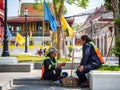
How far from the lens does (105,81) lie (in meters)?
10.3

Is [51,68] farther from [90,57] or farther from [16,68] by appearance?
[16,68]

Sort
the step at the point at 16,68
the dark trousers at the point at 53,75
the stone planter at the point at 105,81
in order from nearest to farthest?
the stone planter at the point at 105,81, the dark trousers at the point at 53,75, the step at the point at 16,68

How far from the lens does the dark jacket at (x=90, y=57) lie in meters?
11.3

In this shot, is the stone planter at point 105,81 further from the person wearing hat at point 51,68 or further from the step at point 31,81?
the step at point 31,81

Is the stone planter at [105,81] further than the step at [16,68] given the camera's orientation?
No

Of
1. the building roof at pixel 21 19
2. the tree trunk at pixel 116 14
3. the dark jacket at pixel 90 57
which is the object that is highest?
the building roof at pixel 21 19

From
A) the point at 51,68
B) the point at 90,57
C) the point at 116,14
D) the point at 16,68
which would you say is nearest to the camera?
the point at 90,57

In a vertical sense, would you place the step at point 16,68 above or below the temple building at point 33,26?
→ below

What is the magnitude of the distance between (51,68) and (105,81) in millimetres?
2161

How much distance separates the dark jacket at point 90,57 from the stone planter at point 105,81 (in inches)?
41.9

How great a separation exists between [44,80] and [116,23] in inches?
113

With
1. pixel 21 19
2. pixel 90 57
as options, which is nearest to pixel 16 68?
pixel 90 57

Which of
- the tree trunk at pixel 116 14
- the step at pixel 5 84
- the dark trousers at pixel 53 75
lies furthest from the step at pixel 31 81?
the tree trunk at pixel 116 14

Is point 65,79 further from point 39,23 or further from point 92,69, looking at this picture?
point 39,23
